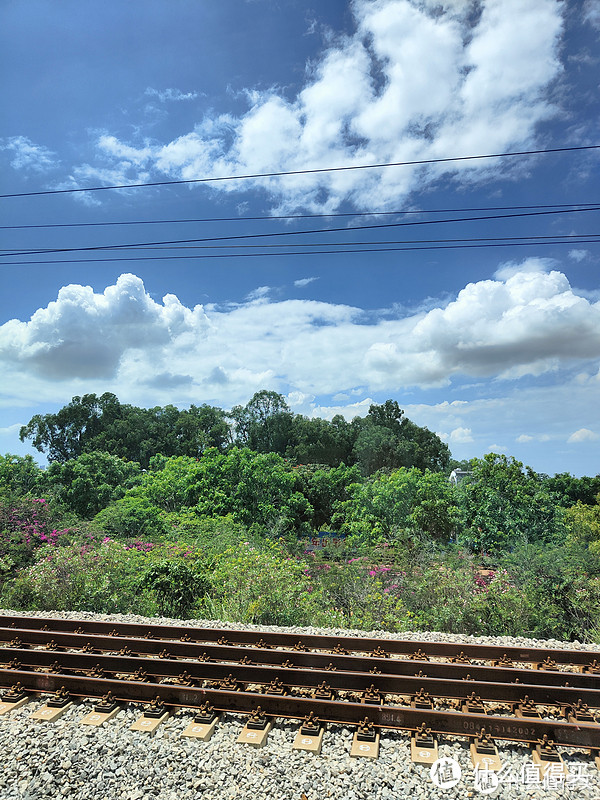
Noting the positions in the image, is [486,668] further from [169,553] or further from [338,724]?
[169,553]

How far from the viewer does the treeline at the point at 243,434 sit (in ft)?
129

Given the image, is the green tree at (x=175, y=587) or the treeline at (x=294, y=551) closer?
the treeline at (x=294, y=551)

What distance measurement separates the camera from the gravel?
368 cm

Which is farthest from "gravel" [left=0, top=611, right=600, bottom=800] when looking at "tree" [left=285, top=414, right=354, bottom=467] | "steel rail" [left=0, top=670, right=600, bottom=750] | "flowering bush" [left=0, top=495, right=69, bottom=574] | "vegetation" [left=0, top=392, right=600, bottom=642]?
"tree" [left=285, top=414, right=354, bottom=467]

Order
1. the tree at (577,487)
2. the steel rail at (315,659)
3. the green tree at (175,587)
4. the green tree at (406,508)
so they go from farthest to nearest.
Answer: the tree at (577,487), the green tree at (406,508), the green tree at (175,587), the steel rail at (315,659)

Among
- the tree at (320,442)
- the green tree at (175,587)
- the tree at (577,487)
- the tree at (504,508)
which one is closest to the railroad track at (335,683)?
the green tree at (175,587)

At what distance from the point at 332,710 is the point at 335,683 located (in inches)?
20.1

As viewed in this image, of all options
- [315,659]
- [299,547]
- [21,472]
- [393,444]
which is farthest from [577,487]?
[315,659]

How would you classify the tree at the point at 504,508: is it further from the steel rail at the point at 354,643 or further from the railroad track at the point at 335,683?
the railroad track at the point at 335,683

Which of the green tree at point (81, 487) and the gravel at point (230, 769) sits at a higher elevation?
the green tree at point (81, 487)

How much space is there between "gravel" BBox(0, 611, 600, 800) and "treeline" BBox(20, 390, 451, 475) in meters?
33.4

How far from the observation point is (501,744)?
4133 mm

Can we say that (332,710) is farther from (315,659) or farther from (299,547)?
(299,547)

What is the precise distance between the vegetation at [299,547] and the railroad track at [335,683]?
161cm
